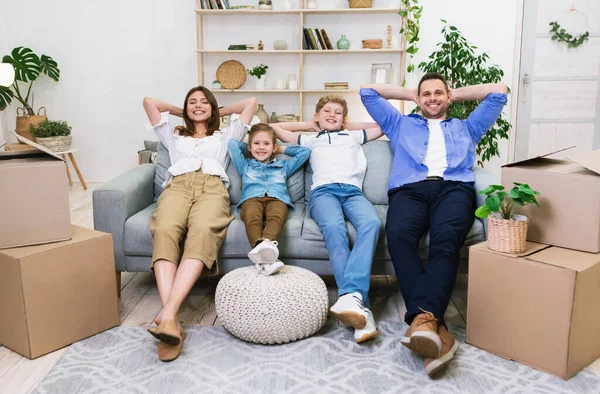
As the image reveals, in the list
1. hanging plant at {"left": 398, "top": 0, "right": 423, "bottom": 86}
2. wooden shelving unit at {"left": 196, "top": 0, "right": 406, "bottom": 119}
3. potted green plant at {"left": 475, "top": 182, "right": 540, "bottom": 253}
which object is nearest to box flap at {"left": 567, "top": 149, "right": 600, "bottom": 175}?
potted green plant at {"left": 475, "top": 182, "right": 540, "bottom": 253}

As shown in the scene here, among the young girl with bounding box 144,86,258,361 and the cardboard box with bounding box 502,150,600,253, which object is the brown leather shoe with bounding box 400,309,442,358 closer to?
the cardboard box with bounding box 502,150,600,253

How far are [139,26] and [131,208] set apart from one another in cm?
357

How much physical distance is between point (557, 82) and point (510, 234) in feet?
12.2

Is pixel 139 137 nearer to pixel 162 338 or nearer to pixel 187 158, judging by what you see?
pixel 187 158

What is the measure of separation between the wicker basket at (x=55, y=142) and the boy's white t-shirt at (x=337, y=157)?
3.10 meters

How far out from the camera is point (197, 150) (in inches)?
109

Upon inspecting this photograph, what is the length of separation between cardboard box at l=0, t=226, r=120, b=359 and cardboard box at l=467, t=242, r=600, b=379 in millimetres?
1397

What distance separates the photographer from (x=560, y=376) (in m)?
1.86

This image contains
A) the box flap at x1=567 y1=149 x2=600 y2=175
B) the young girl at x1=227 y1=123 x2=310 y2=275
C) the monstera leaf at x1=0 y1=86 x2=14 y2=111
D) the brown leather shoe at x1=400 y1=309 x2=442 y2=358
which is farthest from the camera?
the monstera leaf at x1=0 y1=86 x2=14 y2=111

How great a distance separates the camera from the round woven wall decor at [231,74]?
5.52m

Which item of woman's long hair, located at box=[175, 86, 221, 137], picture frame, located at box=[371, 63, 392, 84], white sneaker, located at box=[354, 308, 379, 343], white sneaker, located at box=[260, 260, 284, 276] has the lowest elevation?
white sneaker, located at box=[354, 308, 379, 343]

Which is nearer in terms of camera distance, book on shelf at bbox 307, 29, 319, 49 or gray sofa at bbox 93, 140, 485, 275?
gray sofa at bbox 93, 140, 485, 275

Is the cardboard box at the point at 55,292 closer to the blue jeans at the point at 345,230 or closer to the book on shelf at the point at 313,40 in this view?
the blue jeans at the point at 345,230

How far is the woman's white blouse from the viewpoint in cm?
271
